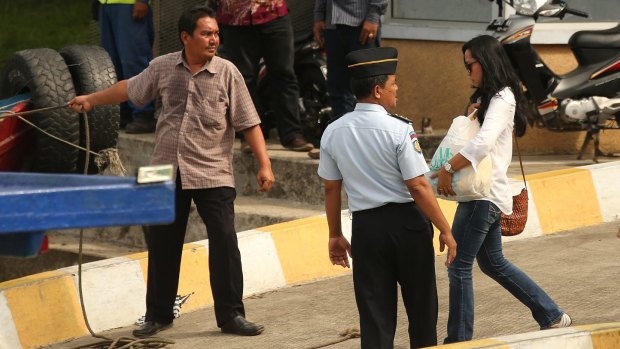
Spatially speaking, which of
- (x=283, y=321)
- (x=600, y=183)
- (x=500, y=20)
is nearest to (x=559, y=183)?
(x=600, y=183)

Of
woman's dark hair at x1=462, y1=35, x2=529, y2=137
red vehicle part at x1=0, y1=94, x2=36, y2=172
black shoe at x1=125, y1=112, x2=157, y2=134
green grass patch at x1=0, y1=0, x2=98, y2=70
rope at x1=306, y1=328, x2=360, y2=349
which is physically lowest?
green grass patch at x1=0, y1=0, x2=98, y2=70

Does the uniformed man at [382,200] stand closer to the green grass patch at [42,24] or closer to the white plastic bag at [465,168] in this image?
the white plastic bag at [465,168]

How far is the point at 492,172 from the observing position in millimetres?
5789

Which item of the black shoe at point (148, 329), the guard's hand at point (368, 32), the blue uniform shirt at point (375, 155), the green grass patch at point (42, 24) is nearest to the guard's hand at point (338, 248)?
the blue uniform shirt at point (375, 155)

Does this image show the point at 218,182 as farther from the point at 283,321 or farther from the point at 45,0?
the point at 45,0

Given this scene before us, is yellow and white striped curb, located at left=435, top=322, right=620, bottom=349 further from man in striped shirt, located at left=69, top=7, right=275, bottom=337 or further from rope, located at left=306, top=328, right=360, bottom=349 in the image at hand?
man in striped shirt, located at left=69, top=7, right=275, bottom=337

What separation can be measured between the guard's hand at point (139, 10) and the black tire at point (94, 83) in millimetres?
2623

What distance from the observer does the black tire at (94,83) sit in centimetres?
780

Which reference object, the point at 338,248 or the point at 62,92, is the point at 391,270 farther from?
the point at 62,92

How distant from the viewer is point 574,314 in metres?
6.50

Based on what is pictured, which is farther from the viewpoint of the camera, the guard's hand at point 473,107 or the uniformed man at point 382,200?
the guard's hand at point 473,107

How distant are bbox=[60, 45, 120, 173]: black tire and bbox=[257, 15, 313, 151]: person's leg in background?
166 centimetres

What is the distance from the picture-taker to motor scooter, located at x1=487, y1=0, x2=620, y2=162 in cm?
942

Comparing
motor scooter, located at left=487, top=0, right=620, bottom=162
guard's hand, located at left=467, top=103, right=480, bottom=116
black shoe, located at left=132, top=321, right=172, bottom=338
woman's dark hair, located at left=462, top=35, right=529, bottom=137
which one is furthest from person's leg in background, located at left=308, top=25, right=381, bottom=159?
woman's dark hair, located at left=462, top=35, right=529, bottom=137
